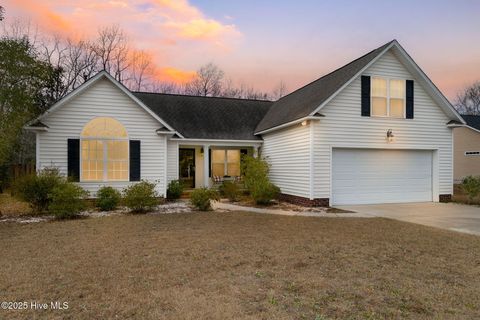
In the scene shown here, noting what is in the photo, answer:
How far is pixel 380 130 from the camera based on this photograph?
13.6 m

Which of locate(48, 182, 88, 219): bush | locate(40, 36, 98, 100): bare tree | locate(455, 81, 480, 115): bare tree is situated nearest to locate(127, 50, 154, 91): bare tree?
locate(40, 36, 98, 100): bare tree

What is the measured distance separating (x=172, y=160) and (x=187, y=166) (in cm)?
320

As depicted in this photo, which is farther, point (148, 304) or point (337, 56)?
point (337, 56)

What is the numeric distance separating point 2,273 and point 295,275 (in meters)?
4.31

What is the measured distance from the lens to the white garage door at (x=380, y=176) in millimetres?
13344

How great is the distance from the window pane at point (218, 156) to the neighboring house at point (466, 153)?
681 inches

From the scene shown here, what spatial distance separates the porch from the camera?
1836 cm

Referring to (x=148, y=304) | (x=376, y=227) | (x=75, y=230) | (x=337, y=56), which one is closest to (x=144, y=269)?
(x=148, y=304)

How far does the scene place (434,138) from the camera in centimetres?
1430

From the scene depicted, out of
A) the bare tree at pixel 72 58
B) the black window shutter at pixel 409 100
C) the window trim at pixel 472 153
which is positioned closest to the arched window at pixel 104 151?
the black window shutter at pixel 409 100

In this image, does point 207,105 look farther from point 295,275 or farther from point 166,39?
point 295,275

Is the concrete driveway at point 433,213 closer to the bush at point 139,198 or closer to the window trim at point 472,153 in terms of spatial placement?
the bush at point 139,198

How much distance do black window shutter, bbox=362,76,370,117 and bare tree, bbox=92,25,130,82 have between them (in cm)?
2579

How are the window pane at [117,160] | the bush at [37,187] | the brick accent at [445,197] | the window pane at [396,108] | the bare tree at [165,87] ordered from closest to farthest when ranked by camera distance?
the bush at [37,187]
the window pane at [117,160]
the window pane at [396,108]
the brick accent at [445,197]
the bare tree at [165,87]
